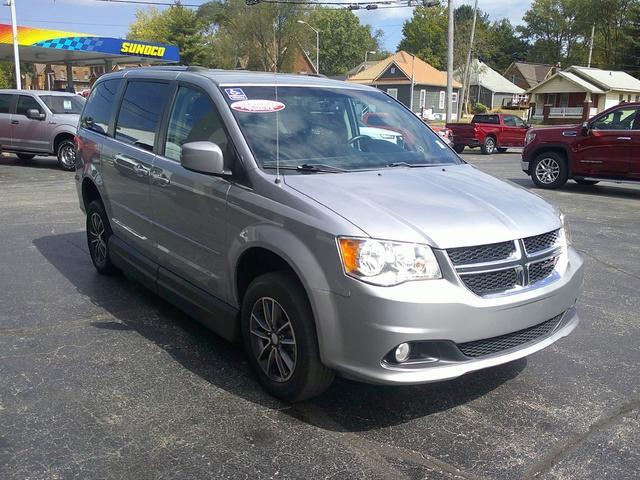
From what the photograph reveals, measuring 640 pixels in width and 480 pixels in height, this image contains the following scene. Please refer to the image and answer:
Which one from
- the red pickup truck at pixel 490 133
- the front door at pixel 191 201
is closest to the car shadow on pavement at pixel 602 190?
the front door at pixel 191 201

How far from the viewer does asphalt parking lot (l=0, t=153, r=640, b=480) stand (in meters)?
3.08

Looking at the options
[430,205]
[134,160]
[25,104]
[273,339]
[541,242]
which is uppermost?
[25,104]

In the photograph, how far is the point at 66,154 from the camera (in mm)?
15680

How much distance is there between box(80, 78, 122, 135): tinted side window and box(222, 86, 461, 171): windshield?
6.91ft

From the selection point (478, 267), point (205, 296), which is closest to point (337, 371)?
point (478, 267)

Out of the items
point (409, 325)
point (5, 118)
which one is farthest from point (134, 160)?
point (5, 118)

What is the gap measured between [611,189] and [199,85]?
12.1 metres

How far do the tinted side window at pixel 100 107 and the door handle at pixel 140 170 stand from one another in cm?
104

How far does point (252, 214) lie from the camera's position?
366 cm

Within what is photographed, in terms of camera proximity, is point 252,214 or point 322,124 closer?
point 252,214

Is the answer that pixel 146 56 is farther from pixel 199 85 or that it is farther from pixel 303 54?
→ pixel 303 54

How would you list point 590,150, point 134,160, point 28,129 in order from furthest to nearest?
point 28,129 → point 590,150 → point 134,160

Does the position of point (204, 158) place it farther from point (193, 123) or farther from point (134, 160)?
point (134, 160)

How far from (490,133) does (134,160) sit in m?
22.5
